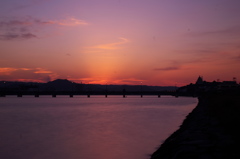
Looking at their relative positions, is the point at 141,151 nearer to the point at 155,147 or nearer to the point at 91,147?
the point at 155,147

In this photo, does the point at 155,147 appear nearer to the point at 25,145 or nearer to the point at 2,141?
the point at 25,145

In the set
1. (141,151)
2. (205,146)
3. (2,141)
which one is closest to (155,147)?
(141,151)

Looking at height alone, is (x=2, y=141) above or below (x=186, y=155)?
below

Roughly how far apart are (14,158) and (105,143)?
874 cm

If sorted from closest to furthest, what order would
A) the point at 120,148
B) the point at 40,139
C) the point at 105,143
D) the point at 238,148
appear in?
the point at 238,148, the point at 120,148, the point at 105,143, the point at 40,139

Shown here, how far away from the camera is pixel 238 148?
12727mm

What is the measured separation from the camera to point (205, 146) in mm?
14266

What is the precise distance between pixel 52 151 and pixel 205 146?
12.7 meters

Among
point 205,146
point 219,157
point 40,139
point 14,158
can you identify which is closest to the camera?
point 219,157

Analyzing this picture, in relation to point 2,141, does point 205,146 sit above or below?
above

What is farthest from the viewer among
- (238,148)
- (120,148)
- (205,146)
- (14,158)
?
(120,148)

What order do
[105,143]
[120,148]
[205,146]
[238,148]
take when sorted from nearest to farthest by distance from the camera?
1. [238,148]
2. [205,146]
3. [120,148]
4. [105,143]

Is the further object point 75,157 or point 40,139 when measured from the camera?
point 40,139

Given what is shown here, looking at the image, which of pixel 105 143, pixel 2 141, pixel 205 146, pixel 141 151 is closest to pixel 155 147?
pixel 141 151
